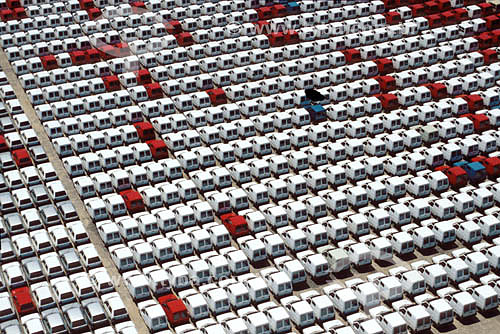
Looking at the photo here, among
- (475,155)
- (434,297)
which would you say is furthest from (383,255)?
(475,155)

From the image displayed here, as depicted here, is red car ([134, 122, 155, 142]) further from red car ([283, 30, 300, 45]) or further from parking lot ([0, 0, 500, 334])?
red car ([283, 30, 300, 45])

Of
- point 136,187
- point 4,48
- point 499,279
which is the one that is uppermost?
point 4,48

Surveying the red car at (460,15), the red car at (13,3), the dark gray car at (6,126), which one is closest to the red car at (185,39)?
the red car at (13,3)

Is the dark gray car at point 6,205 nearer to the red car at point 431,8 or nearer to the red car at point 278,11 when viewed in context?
the red car at point 278,11

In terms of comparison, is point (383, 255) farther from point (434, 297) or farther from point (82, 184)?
point (82, 184)

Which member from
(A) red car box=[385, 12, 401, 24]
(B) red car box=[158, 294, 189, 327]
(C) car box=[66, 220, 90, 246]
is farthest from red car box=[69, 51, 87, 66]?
(B) red car box=[158, 294, 189, 327]

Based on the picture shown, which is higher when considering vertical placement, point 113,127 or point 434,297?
point 113,127

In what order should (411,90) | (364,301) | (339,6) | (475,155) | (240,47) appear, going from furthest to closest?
(339,6)
(240,47)
(411,90)
(475,155)
(364,301)
